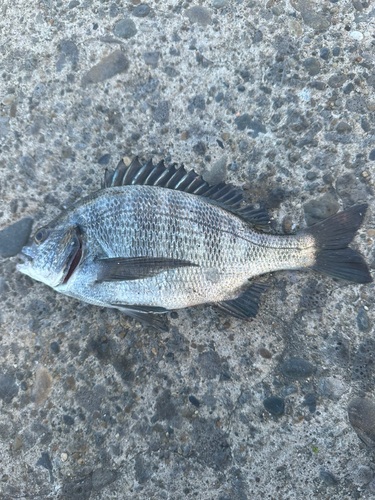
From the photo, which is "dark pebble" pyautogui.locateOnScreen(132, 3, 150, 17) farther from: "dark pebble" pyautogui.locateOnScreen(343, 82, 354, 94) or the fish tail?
the fish tail

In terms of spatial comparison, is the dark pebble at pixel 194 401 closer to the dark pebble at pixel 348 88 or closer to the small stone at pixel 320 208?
the small stone at pixel 320 208

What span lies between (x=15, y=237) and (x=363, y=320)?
252 cm

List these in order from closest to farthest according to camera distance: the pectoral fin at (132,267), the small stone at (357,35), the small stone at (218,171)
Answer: the pectoral fin at (132,267) → the small stone at (357,35) → the small stone at (218,171)

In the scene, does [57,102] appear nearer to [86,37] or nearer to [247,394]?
[86,37]

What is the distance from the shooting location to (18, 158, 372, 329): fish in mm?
1911

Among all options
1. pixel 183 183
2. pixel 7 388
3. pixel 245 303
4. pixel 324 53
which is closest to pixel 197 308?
pixel 245 303

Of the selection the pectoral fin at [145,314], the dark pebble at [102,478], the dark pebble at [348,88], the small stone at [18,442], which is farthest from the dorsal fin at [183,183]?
the dark pebble at [102,478]

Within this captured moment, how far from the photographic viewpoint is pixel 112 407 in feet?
6.63

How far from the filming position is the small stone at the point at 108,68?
2.21 m

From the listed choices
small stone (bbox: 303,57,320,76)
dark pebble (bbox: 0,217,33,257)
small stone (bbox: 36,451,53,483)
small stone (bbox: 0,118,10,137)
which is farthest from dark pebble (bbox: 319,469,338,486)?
small stone (bbox: 0,118,10,137)

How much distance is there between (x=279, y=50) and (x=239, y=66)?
0.97 ft

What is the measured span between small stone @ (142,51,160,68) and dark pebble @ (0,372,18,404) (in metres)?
2.42

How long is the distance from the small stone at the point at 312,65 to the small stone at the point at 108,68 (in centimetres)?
129

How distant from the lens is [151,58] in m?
2.21
